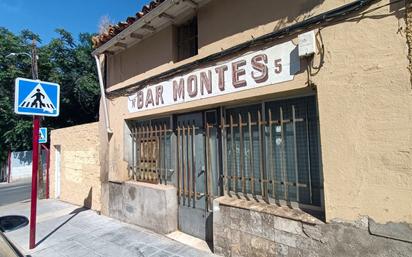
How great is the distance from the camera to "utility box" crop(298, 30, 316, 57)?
321 cm

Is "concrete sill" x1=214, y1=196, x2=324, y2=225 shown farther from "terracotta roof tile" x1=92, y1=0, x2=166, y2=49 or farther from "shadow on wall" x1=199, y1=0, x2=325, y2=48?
"terracotta roof tile" x1=92, y1=0, x2=166, y2=49

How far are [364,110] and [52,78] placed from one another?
18.8 m

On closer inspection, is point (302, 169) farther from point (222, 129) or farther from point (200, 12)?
point (200, 12)

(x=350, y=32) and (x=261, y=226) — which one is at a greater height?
(x=350, y=32)

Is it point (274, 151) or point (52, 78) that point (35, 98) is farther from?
point (52, 78)

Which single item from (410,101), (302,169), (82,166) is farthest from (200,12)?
(82,166)

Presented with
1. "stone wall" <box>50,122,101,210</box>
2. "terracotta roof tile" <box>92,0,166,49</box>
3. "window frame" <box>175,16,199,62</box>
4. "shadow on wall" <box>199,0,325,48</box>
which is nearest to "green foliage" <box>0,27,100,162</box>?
"stone wall" <box>50,122,101,210</box>

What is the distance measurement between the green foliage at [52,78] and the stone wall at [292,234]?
16683mm

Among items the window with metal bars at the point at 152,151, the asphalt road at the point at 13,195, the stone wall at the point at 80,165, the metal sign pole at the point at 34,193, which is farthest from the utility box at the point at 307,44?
the asphalt road at the point at 13,195

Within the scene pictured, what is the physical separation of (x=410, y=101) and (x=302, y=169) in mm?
1447

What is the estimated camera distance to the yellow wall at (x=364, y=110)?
2.62 m

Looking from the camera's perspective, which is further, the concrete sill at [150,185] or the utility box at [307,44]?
the concrete sill at [150,185]

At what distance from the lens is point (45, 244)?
530 cm

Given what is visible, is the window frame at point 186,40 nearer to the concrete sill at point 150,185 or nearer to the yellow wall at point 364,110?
the yellow wall at point 364,110
